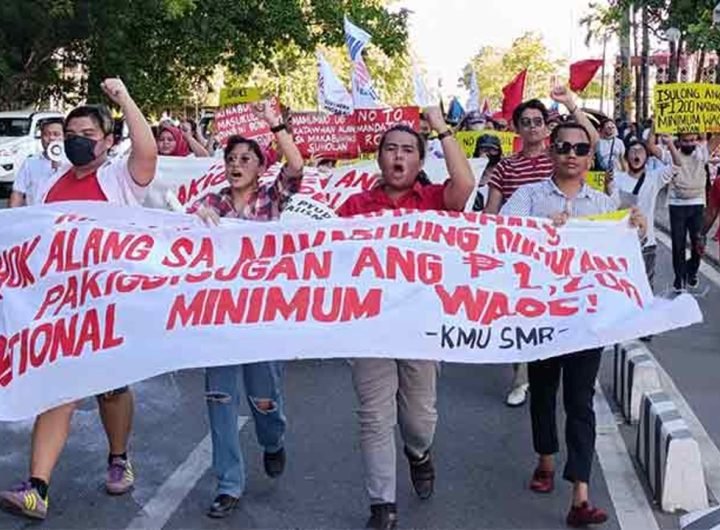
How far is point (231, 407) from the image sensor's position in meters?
5.07

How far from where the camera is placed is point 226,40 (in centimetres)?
2822

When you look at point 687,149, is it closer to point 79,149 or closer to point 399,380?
point 399,380

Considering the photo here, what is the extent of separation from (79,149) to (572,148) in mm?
2110

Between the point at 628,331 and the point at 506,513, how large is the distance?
1.00 meters

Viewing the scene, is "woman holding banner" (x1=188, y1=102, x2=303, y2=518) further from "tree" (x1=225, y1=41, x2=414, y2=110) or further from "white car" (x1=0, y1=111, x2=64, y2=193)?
"tree" (x1=225, y1=41, x2=414, y2=110)

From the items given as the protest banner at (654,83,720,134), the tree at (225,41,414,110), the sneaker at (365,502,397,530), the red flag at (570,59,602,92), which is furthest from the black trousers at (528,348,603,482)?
the tree at (225,41,414,110)

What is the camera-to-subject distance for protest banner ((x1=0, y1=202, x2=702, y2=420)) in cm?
486

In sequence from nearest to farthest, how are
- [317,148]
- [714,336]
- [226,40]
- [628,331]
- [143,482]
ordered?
[628,331], [143,482], [714,336], [317,148], [226,40]

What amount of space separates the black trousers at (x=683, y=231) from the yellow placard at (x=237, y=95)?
4302mm

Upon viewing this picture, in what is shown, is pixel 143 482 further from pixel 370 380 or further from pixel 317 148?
pixel 317 148

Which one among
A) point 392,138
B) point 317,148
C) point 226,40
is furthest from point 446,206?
point 226,40

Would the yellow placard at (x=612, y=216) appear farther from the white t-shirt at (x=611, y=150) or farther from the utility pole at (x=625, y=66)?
the utility pole at (x=625, y=66)

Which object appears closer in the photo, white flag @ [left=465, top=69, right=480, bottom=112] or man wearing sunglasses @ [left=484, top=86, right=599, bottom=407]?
man wearing sunglasses @ [left=484, top=86, right=599, bottom=407]

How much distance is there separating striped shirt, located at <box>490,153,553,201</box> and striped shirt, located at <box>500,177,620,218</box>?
4.07 feet
